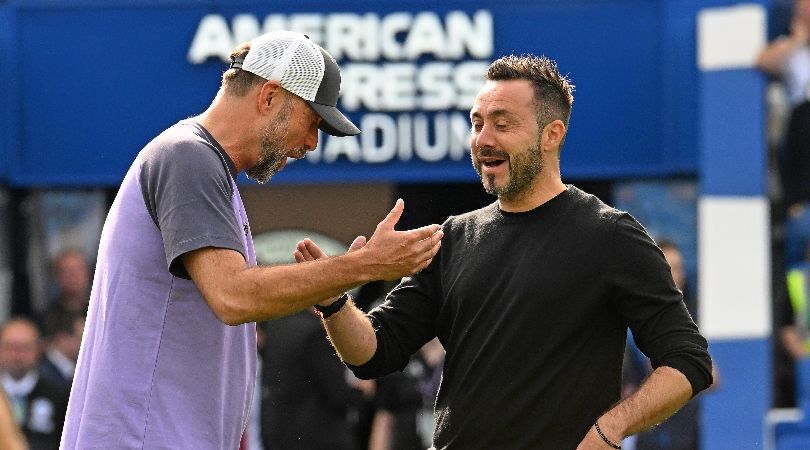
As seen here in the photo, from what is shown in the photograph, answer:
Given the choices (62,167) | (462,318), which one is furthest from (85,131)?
(462,318)

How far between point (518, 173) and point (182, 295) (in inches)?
44.9

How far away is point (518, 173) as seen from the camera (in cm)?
477

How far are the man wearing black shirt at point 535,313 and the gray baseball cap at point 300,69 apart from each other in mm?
404

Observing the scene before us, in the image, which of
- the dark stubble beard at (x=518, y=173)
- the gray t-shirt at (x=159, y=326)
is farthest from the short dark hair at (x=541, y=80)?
the gray t-shirt at (x=159, y=326)

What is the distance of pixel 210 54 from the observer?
35.7 feet

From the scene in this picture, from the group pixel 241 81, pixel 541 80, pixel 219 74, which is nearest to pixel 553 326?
pixel 541 80

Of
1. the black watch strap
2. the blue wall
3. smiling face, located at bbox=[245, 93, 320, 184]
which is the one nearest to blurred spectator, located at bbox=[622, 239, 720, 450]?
the blue wall

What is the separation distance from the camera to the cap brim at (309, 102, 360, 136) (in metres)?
4.56

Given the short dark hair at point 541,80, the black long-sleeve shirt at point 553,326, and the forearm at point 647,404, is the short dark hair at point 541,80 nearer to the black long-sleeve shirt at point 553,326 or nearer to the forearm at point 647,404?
the black long-sleeve shirt at point 553,326

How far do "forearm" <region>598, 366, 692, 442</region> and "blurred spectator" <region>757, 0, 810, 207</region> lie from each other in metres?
5.72

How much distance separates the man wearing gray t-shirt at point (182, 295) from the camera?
4.13m

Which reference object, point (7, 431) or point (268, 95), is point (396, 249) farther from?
point (7, 431)

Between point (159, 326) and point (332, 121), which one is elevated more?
point (332, 121)

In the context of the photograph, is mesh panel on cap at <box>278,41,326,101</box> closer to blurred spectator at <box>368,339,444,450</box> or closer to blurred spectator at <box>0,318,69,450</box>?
blurred spectator at <box>368,339,444,450</box>
